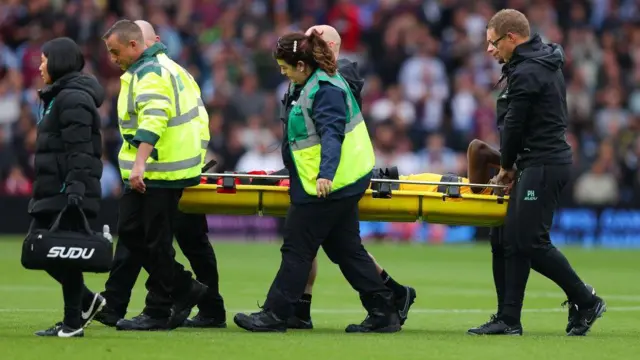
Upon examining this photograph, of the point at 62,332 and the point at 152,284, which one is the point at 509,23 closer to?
the point at 152,284

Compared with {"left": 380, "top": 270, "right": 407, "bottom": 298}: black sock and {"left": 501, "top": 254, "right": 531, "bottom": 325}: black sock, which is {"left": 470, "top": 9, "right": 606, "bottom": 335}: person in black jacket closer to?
{"left": 501, "top": 254, "right": 531, "bottom": 325}: black sock

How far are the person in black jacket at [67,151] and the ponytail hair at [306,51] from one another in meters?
1.39

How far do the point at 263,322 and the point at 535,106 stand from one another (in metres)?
2.49

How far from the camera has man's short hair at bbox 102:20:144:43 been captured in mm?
10516

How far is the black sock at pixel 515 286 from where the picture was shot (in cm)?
1072

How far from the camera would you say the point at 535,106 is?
10602mm

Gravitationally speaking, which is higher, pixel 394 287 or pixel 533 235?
pixel 533 235

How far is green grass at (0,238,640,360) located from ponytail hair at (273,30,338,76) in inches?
76.8

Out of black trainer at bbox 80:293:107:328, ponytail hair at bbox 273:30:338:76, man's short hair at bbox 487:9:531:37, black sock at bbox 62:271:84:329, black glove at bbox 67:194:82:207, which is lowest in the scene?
black trainer at bbox 80:293:107:328

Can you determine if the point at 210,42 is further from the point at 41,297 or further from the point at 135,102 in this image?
the point at 135,102

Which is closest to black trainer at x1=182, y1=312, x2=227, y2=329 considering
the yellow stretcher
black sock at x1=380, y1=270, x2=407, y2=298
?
the yellow stretcher

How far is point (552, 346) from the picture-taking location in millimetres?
9828

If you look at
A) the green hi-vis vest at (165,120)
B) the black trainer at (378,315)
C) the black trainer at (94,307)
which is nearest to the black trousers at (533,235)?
the black trainer at (378,315)

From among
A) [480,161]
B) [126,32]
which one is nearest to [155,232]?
[126,32]
